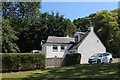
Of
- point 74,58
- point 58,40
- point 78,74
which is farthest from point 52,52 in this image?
point 78,74

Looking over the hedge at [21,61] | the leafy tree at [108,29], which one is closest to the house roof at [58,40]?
the leafy tree at [108,29]

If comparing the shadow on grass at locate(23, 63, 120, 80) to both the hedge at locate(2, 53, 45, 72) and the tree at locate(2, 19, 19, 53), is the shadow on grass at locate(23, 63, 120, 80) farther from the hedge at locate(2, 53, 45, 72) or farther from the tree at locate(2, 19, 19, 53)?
the tree at locate(2, 19, 19, 53)

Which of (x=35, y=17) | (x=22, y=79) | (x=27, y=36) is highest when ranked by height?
(x=35, y=17)

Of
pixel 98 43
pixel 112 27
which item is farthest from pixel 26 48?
pixel 112 27

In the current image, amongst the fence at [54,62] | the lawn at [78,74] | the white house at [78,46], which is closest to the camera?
the lawn at [78,74]

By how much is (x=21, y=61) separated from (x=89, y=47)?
23.8 meters

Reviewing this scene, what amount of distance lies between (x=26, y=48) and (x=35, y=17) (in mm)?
8792

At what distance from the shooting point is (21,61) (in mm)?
29875

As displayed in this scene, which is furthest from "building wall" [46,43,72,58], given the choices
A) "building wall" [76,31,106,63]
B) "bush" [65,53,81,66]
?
"bush" [65,53,81,66]

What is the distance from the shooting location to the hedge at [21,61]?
28734mm

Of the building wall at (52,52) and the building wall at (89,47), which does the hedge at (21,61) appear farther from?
the building wall at (52,52)

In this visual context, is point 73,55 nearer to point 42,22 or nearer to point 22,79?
point 22,79

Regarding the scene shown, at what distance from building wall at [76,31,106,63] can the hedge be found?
20.2 metres

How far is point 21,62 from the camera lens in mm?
Answer: 29875
